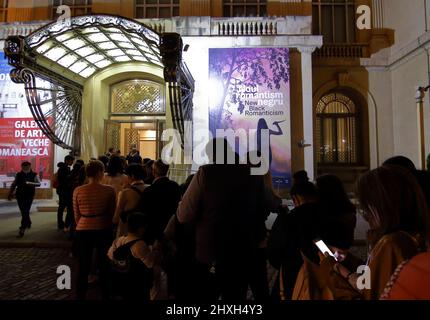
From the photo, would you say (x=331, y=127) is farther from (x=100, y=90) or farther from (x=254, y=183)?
(x=254, y=183)

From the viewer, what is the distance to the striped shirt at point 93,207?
3.86 metres

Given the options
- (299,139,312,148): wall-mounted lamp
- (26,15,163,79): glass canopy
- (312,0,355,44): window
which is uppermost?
(312,0,355,44): window

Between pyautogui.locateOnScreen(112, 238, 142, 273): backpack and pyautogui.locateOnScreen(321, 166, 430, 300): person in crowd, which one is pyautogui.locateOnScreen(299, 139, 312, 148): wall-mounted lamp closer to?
pyautogui.locateOnScreen(112, 238, 142, 273): backpack

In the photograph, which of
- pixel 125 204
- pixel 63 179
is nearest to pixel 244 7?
pixel 63 179

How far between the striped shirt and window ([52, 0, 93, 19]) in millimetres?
13293

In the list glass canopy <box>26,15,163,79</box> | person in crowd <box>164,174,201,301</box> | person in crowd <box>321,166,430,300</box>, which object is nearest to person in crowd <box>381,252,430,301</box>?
person in crowd <box>321,166,430,300</box>

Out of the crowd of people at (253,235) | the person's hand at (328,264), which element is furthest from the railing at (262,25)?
the person's hand at (328,264)

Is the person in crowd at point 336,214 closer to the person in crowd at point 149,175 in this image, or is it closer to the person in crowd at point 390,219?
the person in crowd at point 390,219

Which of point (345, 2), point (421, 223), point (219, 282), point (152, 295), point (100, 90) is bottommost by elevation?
point (152, 295)

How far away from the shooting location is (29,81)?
32.3 feet

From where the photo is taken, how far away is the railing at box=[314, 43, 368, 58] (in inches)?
567

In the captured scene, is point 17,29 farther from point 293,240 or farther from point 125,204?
point 293,240
